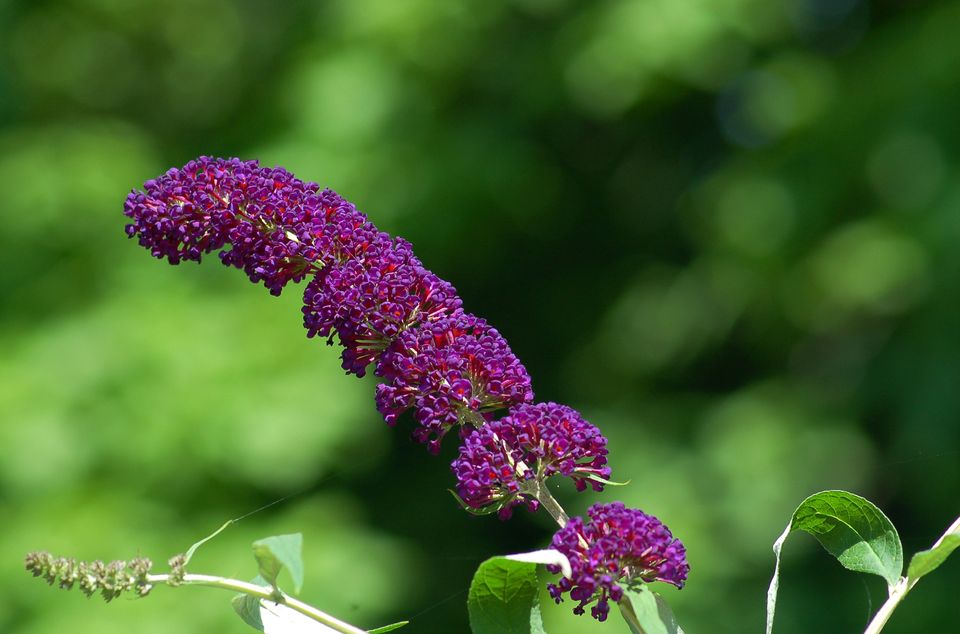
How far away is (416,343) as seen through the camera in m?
0.80

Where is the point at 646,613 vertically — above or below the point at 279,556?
below

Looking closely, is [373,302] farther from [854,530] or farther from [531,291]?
[531,291]

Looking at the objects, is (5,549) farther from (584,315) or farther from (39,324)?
(584,315)

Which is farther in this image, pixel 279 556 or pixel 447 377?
pixel 447 377

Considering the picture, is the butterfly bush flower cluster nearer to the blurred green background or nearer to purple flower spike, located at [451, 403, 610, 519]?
purple flower spike, located at [451, 403, 610, 519]

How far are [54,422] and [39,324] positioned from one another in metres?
0.60

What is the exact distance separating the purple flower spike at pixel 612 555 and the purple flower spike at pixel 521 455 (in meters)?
0.04

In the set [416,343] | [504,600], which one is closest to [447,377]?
[416,343]

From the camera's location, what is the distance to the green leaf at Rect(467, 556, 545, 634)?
702mm

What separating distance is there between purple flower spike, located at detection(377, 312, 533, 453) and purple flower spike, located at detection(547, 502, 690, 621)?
120 mm

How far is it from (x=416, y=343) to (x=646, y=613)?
0.25 m

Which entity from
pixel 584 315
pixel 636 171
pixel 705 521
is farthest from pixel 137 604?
pixel 636 171

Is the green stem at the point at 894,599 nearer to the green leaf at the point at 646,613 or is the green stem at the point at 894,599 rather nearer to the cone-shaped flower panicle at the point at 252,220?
the green leaf at the point at 646,613

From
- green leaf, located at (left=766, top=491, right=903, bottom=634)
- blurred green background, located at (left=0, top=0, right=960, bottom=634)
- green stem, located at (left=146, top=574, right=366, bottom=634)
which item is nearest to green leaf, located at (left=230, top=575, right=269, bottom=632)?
green stem, located at (left=146, top=574, right=366, bottom=634)
